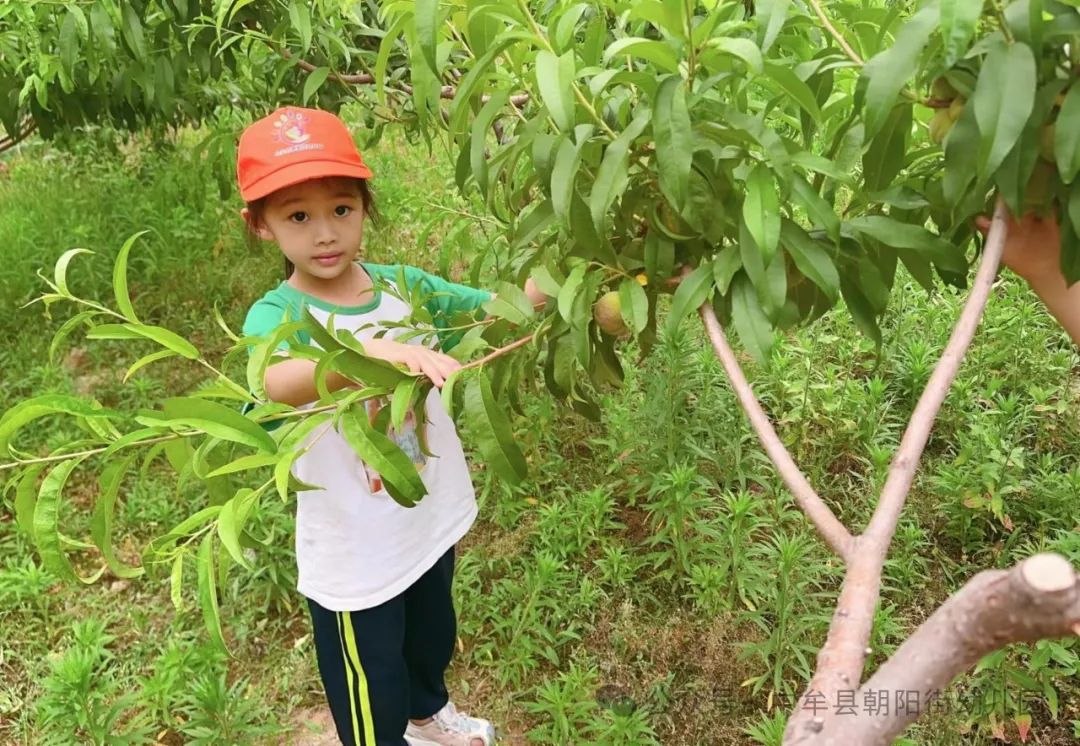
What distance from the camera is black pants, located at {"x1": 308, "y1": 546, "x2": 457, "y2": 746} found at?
174 cm

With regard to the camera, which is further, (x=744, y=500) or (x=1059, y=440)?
→ (x=1059, y=440)

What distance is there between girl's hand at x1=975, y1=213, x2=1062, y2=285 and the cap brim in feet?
3.47

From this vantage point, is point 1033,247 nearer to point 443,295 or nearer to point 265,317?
point 443,295

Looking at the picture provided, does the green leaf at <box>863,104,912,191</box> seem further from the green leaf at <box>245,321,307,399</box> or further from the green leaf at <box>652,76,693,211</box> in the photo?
the green leaf at <box>245,321,307,399</box>

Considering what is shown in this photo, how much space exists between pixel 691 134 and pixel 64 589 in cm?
272

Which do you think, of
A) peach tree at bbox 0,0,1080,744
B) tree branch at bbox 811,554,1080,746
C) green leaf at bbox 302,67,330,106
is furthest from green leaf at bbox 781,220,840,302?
green leaf at bbox 302,67,330,106

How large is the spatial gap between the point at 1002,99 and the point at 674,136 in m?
0.30

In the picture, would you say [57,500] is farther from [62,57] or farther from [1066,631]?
[62,57]

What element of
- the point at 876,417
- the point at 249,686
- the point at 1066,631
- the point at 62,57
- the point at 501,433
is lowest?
the point at 249,686

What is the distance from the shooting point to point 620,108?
41.1 inches

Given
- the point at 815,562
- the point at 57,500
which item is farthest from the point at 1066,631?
the point at 815,562

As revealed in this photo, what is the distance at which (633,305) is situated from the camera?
1.02 metres

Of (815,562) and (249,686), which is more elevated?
(815,562)

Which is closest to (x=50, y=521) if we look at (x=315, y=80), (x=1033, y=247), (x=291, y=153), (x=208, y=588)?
(x=208, y=588)
